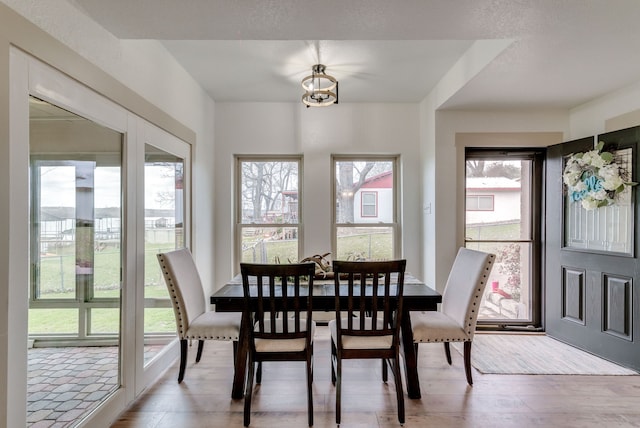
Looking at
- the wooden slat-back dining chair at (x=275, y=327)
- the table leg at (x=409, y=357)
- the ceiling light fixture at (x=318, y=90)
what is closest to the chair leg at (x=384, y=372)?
the table leg at (x=409, y=357)

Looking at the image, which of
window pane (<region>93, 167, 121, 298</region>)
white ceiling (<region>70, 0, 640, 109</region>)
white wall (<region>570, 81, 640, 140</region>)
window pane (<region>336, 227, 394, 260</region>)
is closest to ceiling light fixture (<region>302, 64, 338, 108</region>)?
white ceiling (<region>70, 0, 640, 109</region>)

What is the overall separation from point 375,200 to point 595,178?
2145mm

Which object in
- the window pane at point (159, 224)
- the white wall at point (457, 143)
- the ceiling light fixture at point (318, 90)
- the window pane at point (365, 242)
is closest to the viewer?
the window pane at point (159, 224)

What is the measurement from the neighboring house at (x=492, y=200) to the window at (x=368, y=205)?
3.51 ft

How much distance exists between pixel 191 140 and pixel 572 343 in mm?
4315

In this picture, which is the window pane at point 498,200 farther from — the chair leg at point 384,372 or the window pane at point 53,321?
the window pane at point 53,321

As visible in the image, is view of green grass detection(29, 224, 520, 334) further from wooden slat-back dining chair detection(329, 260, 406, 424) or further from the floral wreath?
the floral wreath

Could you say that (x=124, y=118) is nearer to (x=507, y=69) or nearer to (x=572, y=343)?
(x=507, y=69)

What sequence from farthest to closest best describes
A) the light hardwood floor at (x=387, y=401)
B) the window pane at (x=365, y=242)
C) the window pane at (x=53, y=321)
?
the window pane at (x=365, y=242)
the light hardwood floor at (x=387, y=401)
the window pane at (x=53, y=321)

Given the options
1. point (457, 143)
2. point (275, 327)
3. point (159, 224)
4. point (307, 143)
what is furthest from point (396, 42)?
point (159, 224)

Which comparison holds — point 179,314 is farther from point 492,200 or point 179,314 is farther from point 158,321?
point 492,200

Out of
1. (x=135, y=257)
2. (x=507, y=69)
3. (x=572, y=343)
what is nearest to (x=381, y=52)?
(x=507, y=69)

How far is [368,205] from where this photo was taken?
13.4ft

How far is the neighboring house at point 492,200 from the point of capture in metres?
3.70
